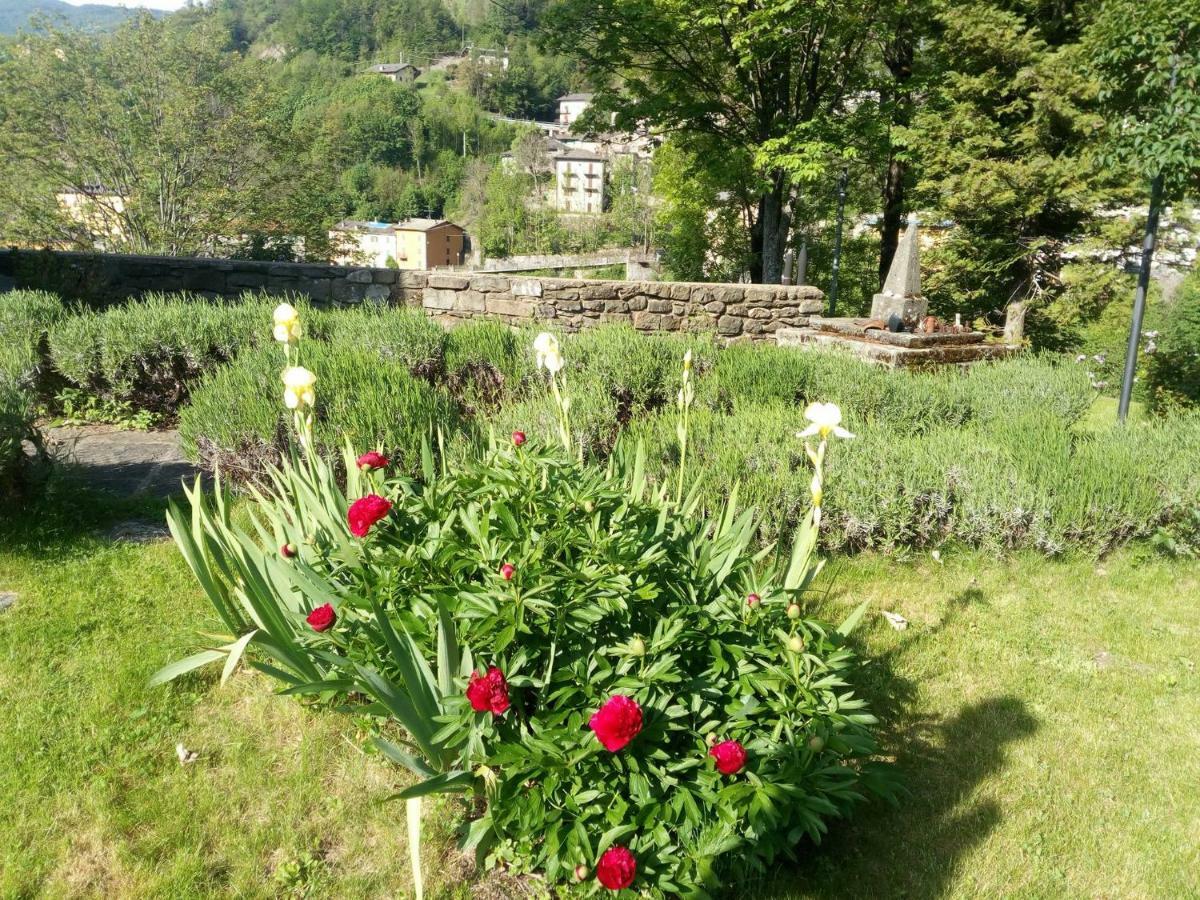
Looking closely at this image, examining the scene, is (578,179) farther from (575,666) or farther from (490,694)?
(490,694)

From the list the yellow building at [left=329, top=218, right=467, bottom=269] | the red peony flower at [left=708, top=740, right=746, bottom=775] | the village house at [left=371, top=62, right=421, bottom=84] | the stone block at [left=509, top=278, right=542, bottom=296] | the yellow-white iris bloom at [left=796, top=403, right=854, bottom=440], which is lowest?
the red peony flower at [left=708, top=740, right=746, bottom=775]

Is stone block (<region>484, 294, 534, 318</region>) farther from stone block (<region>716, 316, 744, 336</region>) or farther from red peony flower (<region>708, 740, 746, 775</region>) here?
red peony flower (<region>708, 740, 746, 775</region>)

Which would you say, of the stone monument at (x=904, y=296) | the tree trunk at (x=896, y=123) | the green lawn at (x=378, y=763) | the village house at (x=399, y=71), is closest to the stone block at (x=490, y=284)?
the stone monument at (x=904, y=296)

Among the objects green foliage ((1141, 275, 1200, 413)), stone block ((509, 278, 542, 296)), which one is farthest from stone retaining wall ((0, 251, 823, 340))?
green foliage ((1141, 275, 1200, 413))

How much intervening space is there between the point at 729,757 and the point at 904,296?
8.01 metres

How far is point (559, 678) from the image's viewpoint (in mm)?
1911

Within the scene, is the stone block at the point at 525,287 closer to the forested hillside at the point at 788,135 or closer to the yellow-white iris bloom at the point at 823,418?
the forested hillside at the point at 788,135

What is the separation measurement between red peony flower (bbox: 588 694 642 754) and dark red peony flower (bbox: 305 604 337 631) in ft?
2.64

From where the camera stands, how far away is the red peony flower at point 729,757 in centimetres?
175

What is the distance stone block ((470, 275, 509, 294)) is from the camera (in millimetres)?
8438

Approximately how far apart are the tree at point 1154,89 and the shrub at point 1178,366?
2889 millimetres

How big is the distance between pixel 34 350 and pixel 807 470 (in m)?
5.61

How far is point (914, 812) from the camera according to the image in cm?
238

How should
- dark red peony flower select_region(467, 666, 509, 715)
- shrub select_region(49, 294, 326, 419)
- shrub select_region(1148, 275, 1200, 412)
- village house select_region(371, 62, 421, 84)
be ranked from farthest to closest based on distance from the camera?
village house select_region(371, 62, 421, 84), shrub select_region(1148, 275, 1200, 412), shrub select_region(49, 294, 326, 419), dark red peony flower select_region(467, 666, 509, 715)
